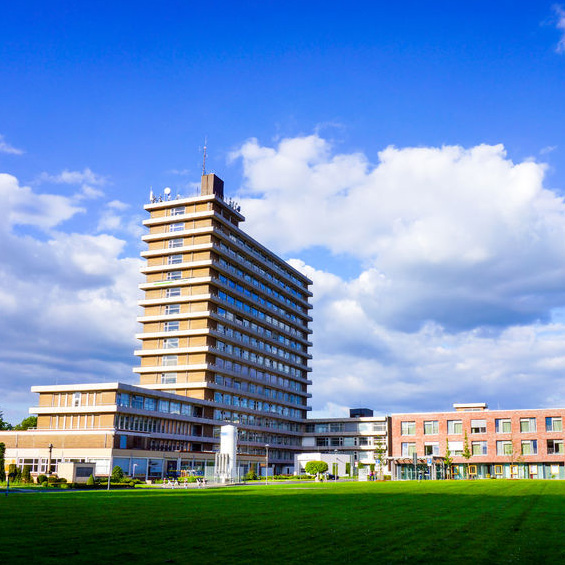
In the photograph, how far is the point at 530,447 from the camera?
123062mm

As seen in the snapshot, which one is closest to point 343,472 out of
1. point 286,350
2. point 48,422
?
point 286,350

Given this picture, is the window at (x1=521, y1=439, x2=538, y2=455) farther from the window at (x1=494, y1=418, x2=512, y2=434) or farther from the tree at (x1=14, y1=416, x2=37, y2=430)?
the tree at (x1=14, y1=416, x2=37, y2=430)

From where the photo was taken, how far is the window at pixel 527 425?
405 ft

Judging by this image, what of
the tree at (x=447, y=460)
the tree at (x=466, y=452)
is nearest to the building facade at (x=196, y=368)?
the tree at (x=447, y=460)

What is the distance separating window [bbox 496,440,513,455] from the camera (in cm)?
12432

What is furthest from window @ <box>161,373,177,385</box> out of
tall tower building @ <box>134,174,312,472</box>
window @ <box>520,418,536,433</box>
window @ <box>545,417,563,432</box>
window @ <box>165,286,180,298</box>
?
window @ <box>545,417,563,432</box>

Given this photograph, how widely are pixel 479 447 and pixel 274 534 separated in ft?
373

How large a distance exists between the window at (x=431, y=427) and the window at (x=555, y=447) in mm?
20765

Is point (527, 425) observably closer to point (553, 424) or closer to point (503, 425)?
point (503, 425)

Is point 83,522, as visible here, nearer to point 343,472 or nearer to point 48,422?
point 48,422

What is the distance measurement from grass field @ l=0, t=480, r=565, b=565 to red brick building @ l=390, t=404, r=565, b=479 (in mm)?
87359

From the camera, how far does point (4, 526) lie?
23844mm

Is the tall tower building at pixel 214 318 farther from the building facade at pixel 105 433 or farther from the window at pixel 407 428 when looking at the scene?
the window at pixel 407 428

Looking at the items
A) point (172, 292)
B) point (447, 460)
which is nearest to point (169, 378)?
point (172, 292)
